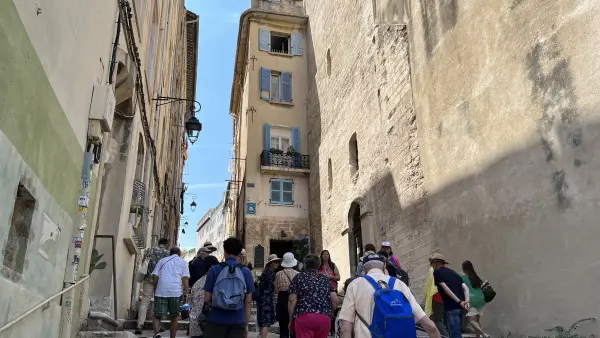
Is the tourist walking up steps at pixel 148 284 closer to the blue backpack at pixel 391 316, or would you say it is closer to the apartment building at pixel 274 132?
the blue backpack at pixel 391 316

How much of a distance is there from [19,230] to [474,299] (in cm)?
566

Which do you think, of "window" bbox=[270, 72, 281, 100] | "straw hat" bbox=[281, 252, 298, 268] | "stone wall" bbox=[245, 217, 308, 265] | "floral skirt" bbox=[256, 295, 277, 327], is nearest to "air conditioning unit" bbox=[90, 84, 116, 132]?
"straw hat" bbox=[281, 252, 298, 268]

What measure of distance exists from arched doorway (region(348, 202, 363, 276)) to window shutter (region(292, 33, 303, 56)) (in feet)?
30.2

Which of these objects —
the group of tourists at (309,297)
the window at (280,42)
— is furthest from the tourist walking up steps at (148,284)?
the window at (280,42)

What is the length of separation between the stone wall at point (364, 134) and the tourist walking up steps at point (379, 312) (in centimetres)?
626

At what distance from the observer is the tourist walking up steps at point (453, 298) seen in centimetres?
612

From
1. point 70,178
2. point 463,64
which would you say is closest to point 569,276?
point 463,64

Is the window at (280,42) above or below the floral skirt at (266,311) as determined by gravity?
above

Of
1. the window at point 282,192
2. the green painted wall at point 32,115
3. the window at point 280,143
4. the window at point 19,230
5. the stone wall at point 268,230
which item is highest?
the window at point 280,143

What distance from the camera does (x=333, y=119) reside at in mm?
17766

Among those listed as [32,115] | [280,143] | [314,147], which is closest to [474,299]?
[32,115]

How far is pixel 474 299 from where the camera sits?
22.2 ft

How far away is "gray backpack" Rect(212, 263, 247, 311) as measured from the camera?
4.21 metres

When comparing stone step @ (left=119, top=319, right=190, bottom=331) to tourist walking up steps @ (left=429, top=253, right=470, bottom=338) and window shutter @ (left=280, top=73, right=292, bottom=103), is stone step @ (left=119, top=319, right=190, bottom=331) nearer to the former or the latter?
tourist walking up steps @ (left=429, top=253, right=470, bottom=338)
